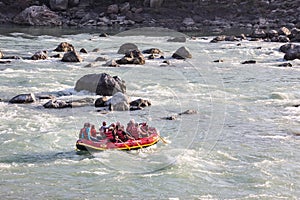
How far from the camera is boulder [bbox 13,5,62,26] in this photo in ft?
213

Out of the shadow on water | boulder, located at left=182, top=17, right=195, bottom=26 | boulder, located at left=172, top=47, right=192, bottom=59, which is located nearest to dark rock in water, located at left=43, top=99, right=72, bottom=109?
the shadow on water

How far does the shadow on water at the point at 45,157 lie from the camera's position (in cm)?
1569

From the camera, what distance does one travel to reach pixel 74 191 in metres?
13.6

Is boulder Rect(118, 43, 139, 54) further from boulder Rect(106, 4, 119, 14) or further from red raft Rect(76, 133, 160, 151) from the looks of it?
boulder Rect(106, 4, 119, 14)

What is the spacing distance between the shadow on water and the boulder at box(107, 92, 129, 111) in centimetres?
572

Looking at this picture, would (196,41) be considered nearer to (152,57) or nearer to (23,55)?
(152,57)

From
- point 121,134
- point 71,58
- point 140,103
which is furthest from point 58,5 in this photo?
point 121,134

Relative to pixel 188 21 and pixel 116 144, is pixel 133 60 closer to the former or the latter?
pixel 116 144

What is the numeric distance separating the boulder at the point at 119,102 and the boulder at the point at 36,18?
4423cm

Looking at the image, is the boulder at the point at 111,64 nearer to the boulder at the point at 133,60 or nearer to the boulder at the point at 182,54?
the boulder at the point at 133,60

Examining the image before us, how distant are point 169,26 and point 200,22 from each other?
493cm

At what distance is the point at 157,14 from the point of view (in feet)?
226

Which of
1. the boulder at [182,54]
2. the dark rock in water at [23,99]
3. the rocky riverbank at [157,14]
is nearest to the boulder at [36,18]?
the rocky riverbank at [157,14]

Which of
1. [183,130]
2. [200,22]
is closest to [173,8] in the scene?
[200,22]
